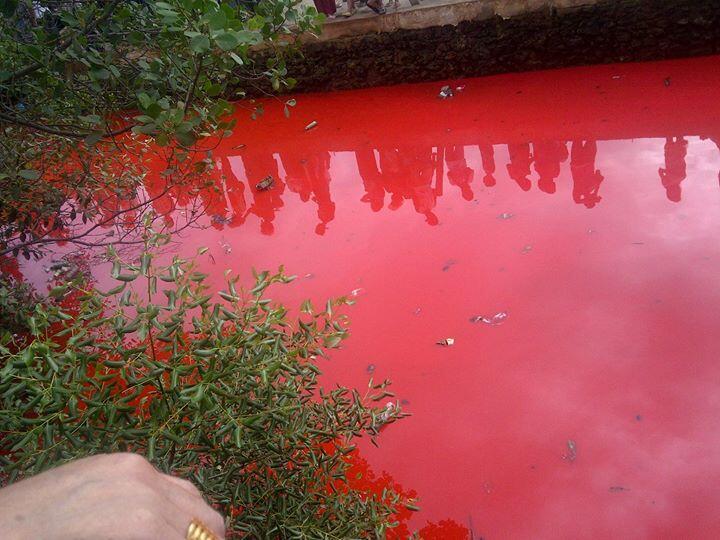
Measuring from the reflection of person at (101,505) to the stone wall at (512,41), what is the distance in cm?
483

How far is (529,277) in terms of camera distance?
2.70 metres

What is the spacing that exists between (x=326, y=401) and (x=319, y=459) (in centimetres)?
22

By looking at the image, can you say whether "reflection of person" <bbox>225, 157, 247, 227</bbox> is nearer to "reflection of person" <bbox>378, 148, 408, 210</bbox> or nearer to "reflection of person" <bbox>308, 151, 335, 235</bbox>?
"reflection of person" <bbox>308, 151, 335, 235</bbox>

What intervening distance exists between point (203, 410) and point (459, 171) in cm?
291

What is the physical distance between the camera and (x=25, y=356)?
1.13m

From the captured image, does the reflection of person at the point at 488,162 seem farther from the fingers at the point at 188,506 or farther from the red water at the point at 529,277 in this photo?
the fingers at the point at 188,506

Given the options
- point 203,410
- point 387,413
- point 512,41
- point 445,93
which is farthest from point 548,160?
point 203,410

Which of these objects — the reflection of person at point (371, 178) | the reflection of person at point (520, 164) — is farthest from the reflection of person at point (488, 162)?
the reflection of person at point (371, 178)

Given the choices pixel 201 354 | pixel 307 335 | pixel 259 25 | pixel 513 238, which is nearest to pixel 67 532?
pixel 201 354

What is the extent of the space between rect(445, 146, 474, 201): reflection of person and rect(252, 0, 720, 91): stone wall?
1.30m

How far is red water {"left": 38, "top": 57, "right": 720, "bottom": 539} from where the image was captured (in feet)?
6.23

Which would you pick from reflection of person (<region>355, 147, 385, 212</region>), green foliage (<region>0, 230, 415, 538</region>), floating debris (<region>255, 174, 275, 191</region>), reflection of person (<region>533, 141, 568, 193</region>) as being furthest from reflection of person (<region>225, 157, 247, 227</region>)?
green foliage (<region>0, 230, 415, 538</region>)

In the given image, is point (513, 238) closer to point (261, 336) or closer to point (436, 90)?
point (261, 336)

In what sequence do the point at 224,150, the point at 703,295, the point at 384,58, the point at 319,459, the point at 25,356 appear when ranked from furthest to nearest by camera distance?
the point at 384,58
the point at 224,150
the point at 703,295
the point at 319,459
the point at 25,356
